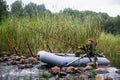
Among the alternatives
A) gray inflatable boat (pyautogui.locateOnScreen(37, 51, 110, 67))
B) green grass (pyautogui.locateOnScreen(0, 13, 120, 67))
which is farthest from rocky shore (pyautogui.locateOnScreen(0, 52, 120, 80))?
green grass (pyautogui.locateOnScreen(0, 13, 120, 67))

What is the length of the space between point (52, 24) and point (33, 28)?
2.50ft

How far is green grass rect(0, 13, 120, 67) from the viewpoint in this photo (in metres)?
15.0

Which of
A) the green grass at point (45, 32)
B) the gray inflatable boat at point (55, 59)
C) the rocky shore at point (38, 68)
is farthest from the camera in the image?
the green grass at point (45, 32)

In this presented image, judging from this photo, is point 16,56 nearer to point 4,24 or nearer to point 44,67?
point 44,67

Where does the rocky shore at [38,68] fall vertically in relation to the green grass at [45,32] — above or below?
below

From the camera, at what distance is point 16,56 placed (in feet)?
45.7

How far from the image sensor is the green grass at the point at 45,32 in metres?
15.0

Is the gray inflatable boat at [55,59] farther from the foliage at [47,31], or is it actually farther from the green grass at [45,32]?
the green grass at [45,32]

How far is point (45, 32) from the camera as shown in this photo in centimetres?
1511

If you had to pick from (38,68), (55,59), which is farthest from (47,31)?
(38,68)

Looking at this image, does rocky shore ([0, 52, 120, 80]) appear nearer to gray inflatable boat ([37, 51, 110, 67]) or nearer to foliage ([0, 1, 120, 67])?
gray inflatable boat ([37, 51, 110, 67])

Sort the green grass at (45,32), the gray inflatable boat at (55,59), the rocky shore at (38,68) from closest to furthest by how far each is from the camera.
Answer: the rocky shore at (38,68) < the gray inflatable boat at (55,59) < the green grass at (45,32)

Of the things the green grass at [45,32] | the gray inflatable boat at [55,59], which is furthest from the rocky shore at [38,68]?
the green grass at [45,32]

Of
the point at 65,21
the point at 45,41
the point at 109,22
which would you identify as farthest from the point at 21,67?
the point at 109,22
